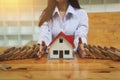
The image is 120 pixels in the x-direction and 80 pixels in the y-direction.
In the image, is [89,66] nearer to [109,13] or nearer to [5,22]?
[109,13]

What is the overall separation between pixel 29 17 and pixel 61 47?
1573 mm

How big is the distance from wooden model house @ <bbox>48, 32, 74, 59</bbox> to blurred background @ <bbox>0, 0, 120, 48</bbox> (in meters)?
1.37

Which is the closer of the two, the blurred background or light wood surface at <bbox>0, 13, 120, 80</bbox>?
light wood surface at <bbox>0, 13, 120, 80</bbox>

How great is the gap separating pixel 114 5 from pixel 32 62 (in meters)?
1.71

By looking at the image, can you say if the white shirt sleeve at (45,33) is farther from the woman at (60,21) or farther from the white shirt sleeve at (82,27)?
the white shirt sleeve at (82,27)

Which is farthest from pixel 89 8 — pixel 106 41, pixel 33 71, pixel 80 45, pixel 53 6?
pixel 33 71

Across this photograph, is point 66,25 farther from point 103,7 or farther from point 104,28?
point 103,7

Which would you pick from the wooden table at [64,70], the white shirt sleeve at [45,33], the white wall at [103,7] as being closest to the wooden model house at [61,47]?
the wooden table at [64,70]

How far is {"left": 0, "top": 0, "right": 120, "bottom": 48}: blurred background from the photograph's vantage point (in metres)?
2.73

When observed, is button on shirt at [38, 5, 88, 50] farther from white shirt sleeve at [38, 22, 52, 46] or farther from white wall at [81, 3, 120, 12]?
white wall at [81, 3, 120, 12]

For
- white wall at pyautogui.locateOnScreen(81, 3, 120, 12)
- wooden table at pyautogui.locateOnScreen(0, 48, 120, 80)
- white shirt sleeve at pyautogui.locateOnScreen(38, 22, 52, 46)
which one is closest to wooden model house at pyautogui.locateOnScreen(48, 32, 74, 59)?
wooden table at pyautogui.locateOnScreen(0, 48, 120, 80)

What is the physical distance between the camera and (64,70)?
1.13 meters

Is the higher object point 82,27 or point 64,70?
point 82,27

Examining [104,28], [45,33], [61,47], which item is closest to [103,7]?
[104,28]
